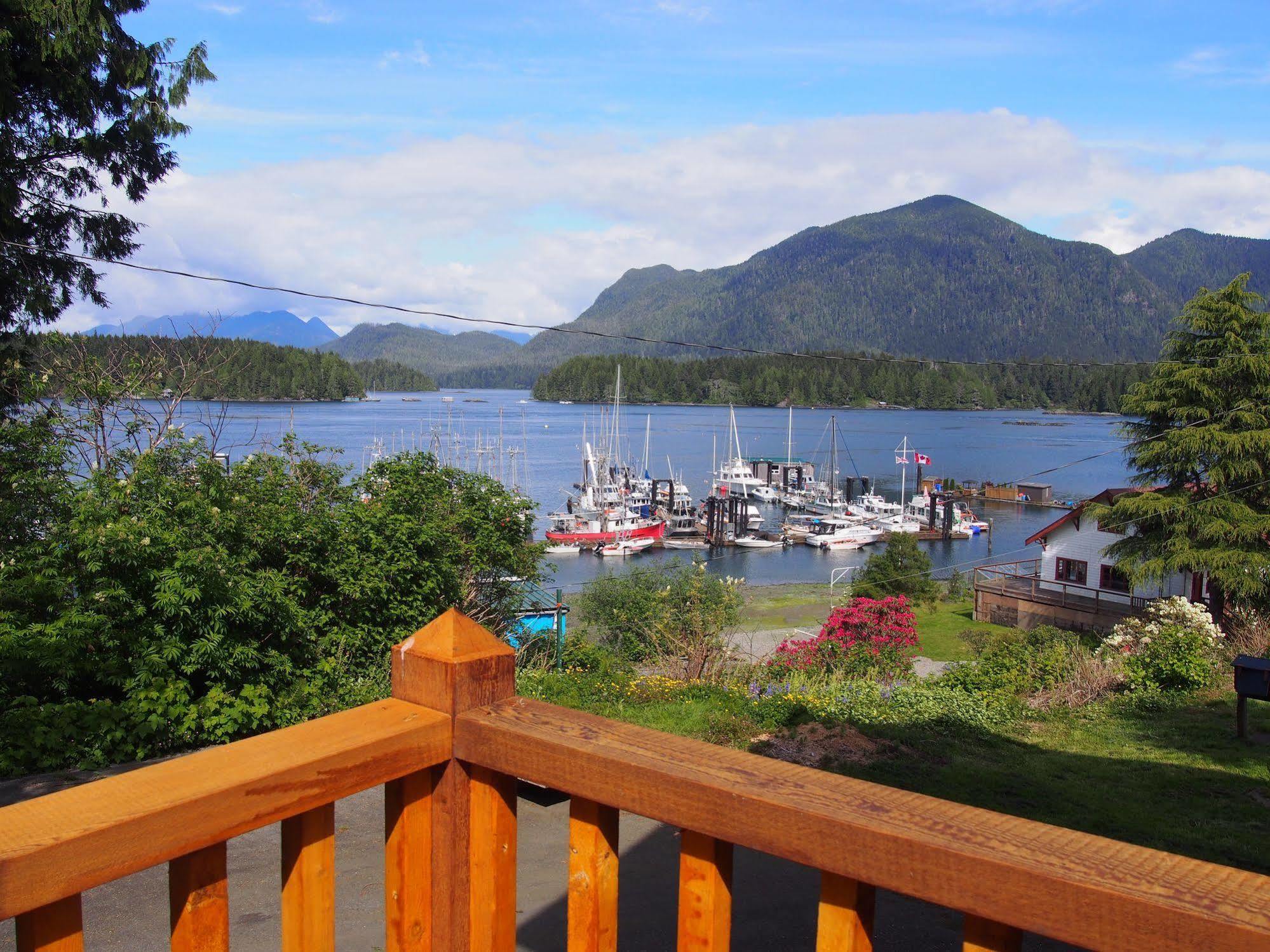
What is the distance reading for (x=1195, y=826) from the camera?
6.24 meters

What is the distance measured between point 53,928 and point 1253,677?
Answer: 8944mm

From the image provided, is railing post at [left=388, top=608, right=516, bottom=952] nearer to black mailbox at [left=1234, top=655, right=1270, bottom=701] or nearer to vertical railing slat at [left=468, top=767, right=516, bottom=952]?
vertical railing slat at [left=468, top=767, right=516, bottom=952]

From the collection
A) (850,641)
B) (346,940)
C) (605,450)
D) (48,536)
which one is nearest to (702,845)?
(346,940)

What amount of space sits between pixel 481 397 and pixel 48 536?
19214 centimetres

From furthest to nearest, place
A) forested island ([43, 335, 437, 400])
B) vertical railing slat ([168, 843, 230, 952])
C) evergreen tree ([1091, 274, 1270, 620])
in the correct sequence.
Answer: evergreen tree ([1091, 274, 1270, 620]) < forested island ([43, 335, 437, 400]) < vertical railing slat ([168, 843, 230, 952])

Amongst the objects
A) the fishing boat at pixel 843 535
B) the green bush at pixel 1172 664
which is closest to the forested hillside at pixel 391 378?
the fishing boat at pixel 843 535

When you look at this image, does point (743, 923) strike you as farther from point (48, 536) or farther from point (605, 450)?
point (605, 450)

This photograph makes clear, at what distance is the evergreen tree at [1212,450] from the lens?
18891 mm

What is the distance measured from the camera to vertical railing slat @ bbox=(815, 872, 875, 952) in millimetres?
1045

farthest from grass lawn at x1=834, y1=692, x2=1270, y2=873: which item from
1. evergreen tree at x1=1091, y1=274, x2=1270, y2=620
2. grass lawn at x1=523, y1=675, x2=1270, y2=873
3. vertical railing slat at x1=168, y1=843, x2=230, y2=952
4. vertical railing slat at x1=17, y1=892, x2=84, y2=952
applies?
evergreen tree at x1=1091, y1=274, x2=1270, y2=620

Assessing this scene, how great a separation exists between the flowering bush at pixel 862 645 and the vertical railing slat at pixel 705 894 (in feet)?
35.6

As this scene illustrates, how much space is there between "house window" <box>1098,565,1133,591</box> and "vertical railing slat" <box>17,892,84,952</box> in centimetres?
2658

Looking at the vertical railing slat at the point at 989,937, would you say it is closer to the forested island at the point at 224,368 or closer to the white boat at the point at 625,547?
the forested island at the point at 224,368

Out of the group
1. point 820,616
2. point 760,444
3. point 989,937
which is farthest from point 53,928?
point 760,444
